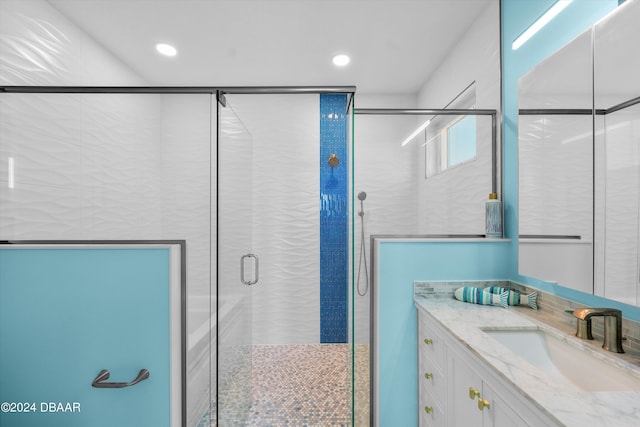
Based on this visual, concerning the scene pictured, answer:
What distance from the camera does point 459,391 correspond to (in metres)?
1.16

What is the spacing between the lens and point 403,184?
6.30 feet

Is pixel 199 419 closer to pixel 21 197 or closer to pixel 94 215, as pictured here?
pixel 94 215

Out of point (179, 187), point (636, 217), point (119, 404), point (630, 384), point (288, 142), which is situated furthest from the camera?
point (288, 142)

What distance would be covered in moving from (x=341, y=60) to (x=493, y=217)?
5.51 ft

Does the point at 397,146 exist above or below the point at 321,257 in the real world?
above

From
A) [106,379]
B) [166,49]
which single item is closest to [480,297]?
[106,379]

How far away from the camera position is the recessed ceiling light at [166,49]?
2.22 m

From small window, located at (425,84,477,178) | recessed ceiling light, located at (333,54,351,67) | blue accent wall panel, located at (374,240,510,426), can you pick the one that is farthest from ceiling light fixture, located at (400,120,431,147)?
recessed ceiling light, located at (333,54,351,67)

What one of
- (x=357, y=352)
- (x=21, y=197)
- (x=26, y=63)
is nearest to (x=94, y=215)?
(x=21, y=197)

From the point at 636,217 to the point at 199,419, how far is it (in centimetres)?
210

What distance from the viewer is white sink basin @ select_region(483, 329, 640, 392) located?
2.83ft

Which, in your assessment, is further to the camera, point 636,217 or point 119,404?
point 119,404

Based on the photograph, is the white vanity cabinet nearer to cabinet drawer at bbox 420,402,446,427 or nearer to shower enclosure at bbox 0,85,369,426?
cabinet drawer at bbox 420,402,446,427

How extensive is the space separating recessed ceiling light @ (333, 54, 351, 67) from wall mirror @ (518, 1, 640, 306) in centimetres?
132
